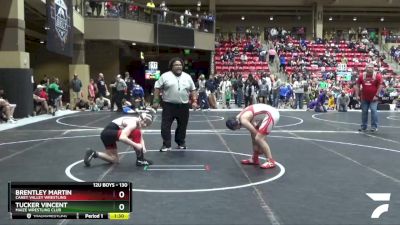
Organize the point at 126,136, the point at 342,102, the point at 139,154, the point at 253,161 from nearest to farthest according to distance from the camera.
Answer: the point at 126,136 < the point at 139,154 < the point at 253,161 < the point at 342,102

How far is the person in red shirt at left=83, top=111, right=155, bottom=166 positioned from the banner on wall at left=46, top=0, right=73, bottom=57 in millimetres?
10670

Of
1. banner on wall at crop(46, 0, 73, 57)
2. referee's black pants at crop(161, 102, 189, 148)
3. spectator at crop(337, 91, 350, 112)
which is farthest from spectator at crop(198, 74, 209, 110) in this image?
referee's black pants at crop(161, 102, 189, 148)

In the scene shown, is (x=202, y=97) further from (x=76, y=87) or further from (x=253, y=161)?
(x=253, y=161)

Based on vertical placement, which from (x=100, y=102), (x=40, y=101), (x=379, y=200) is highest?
(x=40, y=101)

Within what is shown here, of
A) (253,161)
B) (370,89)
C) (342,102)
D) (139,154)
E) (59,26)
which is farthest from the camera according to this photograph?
(342,102)

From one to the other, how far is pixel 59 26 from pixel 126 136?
1250 centimetres

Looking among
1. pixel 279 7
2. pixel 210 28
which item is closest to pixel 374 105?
pixel 210 28

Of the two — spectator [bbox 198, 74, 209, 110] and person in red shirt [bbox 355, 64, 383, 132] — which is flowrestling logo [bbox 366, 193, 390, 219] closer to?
person in red shirt [bbox 355, 64, 383, 132]

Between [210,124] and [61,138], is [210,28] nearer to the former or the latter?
[210,124]

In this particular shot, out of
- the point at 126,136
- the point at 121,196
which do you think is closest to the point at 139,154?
the point at 126,136

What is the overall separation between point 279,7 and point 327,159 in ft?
115

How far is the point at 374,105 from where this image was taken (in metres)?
11.7

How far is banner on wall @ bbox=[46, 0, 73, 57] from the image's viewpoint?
16825 mm
